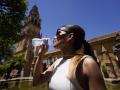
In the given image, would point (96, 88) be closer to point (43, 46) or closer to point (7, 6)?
point (43, 46)

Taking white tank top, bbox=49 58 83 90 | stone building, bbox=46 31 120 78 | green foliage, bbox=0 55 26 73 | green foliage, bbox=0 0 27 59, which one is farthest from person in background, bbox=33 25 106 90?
green foliage, bbox=0 55 26 73

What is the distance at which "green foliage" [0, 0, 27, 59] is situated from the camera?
14.0m

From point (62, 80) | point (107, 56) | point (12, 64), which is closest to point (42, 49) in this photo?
point (62, 80)

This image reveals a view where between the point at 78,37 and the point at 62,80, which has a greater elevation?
the point at 78,37

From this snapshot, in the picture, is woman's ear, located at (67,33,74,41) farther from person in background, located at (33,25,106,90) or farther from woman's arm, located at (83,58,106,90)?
woman's arm, located at (83,58,106,90)

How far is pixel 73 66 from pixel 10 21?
13.3 meters

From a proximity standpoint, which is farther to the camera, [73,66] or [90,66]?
[73,66]

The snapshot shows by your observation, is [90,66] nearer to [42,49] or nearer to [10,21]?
[42,49]

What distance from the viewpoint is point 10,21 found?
1438cm

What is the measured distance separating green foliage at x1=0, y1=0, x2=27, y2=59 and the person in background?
1230 centimetres

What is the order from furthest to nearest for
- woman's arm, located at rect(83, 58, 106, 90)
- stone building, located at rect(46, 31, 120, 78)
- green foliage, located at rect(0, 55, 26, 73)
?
green foliage, located at rect(0, 55, 26, 73), stone building, located at rect(46, 31, 120, 78), woman's arm, located at rect(83, 58, 106, 90)

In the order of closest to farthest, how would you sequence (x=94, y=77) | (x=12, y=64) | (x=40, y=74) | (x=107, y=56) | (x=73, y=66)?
(x=94, y=77) < (x=73, y=66) < (x=40, y=74) < (x=107, y=56) < (x=12, y=64)

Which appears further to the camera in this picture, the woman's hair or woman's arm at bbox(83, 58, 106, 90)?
the woman's hair

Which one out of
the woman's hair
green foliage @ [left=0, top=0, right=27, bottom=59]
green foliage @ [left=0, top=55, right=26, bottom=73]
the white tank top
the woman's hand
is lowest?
green foliage @ [left=0, top=55, right=26, bottom=73]
